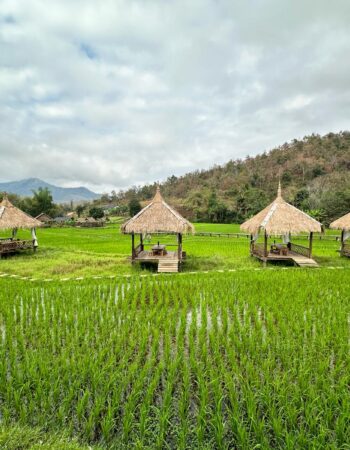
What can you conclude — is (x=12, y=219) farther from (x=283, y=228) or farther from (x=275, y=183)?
(x=275, y=183)

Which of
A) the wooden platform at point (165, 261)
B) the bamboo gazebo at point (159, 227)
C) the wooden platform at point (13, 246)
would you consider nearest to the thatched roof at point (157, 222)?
the bamboo gazebo at point (159, 227)

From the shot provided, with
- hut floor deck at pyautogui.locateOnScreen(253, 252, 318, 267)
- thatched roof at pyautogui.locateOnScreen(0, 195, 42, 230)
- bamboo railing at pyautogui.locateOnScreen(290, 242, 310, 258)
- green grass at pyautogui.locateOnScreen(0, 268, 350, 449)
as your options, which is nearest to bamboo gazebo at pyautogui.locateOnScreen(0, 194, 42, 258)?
thatched roof at pyautogui.locateOnScreen(0, 195, 42, 230)

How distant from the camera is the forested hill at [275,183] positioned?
114 ft

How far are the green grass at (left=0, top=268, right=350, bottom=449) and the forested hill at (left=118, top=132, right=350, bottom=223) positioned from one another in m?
27.2

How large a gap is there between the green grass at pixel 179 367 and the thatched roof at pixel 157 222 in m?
4.69

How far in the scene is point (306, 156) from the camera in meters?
60.3

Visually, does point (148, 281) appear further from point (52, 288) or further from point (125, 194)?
point (125, 194)

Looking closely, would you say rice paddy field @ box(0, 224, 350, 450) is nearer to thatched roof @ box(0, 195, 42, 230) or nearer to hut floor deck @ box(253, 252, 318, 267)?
hut floor deck @ box(253, 252, 318, 267)

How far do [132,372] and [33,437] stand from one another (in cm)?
139

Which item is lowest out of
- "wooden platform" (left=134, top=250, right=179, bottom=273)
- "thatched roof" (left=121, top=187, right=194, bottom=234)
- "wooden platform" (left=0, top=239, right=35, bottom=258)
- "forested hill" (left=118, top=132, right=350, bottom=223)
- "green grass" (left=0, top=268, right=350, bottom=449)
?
"green grass" (left=0, top=268, right=350, bottom=449)

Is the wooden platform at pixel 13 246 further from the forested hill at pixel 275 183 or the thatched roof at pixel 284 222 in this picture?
the forested hill at pixel 275 183

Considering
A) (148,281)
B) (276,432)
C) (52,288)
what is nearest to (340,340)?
(276,432)

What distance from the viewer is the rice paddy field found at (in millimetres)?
3102

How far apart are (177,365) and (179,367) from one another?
0.14 meters
